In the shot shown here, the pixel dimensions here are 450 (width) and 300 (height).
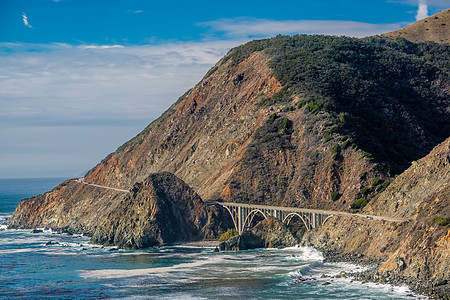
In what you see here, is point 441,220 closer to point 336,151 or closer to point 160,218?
point 336,151

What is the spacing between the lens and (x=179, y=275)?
268 feet

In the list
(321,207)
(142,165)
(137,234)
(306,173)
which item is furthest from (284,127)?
(142,165)

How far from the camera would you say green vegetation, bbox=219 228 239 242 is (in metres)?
109

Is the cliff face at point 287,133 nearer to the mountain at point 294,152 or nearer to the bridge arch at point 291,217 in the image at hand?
the mountain at point 294,152

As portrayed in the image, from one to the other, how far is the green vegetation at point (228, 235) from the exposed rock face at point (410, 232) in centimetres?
1661

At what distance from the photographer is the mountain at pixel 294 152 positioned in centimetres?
8850

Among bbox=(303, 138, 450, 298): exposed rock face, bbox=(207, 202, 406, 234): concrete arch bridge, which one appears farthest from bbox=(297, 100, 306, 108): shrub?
bbox=(303, 138, 450, 298): exposed rock face

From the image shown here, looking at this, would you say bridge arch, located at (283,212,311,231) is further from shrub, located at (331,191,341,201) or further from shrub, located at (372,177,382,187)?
shrub, located at (372,177,382,187)

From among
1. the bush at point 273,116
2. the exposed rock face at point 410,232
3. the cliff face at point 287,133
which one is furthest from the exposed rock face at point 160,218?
the bush at point 273,116

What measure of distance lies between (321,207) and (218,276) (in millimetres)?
31107

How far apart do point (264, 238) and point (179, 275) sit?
74.5 ft

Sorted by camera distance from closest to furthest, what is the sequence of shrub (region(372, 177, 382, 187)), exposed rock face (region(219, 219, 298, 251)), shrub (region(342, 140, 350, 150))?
shrub (region(372, 177, 382, 187)) → exposed rock face (region(219, 219, 298, 251)) → shrub (region(342, 140, 350, 150))

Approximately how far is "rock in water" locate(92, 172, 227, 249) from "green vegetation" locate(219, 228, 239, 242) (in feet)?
8.12

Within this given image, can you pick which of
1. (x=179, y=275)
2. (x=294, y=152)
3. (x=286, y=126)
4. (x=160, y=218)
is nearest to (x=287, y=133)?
(x=286, y=126)
